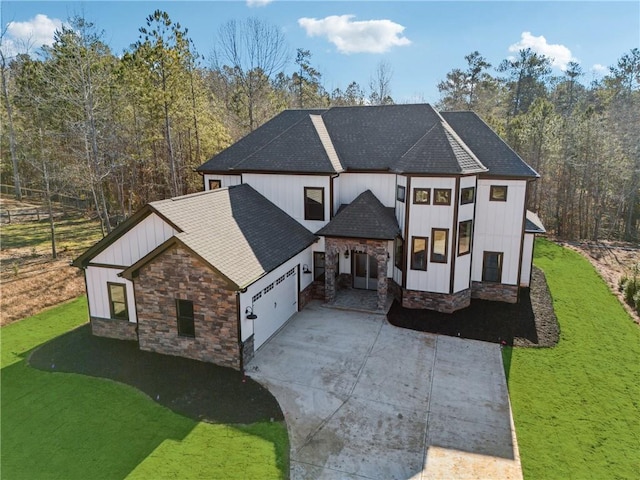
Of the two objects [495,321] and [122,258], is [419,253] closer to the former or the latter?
[495,321]

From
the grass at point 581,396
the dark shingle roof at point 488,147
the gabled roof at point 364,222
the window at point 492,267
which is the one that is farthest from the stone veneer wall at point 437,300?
the dark shingle roof at point 488,147

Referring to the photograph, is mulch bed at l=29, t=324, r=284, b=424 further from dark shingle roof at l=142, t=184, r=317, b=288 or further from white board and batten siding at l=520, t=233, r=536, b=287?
white board and batten siding at l=520, t=233, r=536, b=287

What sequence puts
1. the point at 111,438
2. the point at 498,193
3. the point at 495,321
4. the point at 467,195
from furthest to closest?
the point at 498,193, the point at 467,195, the point at 495,321, the point at 111,438

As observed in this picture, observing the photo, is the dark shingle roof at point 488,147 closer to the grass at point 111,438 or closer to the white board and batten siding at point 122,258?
the white board and batten siding at point 122,258

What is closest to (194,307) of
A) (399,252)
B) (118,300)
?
(118,300)

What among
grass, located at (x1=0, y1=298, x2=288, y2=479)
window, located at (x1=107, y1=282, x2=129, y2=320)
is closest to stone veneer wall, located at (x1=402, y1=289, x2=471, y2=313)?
grass, located at (x1=0, y1=298, x2=288, y2=479)

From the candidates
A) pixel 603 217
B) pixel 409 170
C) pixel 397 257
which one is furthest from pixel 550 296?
pixel 603 217

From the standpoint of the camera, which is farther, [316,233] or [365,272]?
[365,272]
